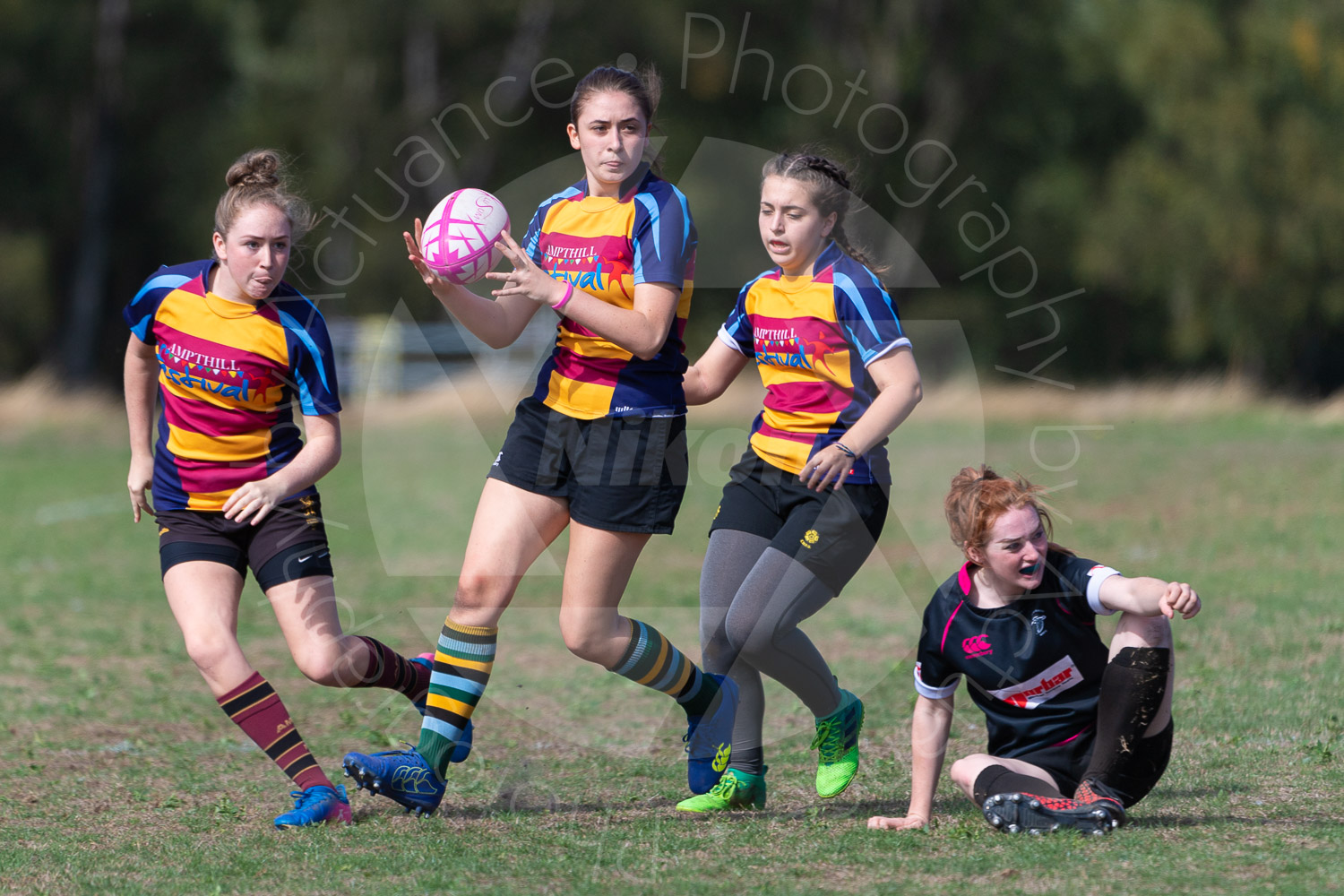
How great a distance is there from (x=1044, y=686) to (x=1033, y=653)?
0.12 metres

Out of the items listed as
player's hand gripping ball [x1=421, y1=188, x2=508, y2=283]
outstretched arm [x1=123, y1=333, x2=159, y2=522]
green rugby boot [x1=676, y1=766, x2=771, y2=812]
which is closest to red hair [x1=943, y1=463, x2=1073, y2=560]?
green rugby boot [x1=676, y1=766, x2=771, y2=812]

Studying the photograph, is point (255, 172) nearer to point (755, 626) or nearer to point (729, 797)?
point (755, 626)

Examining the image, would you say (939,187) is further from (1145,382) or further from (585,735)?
(585,735)

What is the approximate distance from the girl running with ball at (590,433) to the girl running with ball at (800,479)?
0.30m

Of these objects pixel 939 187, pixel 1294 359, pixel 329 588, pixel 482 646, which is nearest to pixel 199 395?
pixel 329 588

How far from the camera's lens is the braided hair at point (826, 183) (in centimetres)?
452

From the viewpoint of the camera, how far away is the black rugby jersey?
4.02m

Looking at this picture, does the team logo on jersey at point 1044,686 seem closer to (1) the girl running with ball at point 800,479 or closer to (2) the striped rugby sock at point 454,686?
(1) the girl running with ball at point 800,479

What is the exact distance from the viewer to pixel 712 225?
27766 millimetres

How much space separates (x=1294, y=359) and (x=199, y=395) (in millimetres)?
28184

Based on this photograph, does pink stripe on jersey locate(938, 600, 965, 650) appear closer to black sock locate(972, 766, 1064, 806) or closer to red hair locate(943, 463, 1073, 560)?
red hair locate(943, 463, 1073, 560)

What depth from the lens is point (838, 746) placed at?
4.69 m

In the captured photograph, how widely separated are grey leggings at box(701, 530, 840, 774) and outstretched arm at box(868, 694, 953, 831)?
20.4 inches

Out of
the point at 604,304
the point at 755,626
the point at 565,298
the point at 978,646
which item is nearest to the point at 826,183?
the point at 604,304
